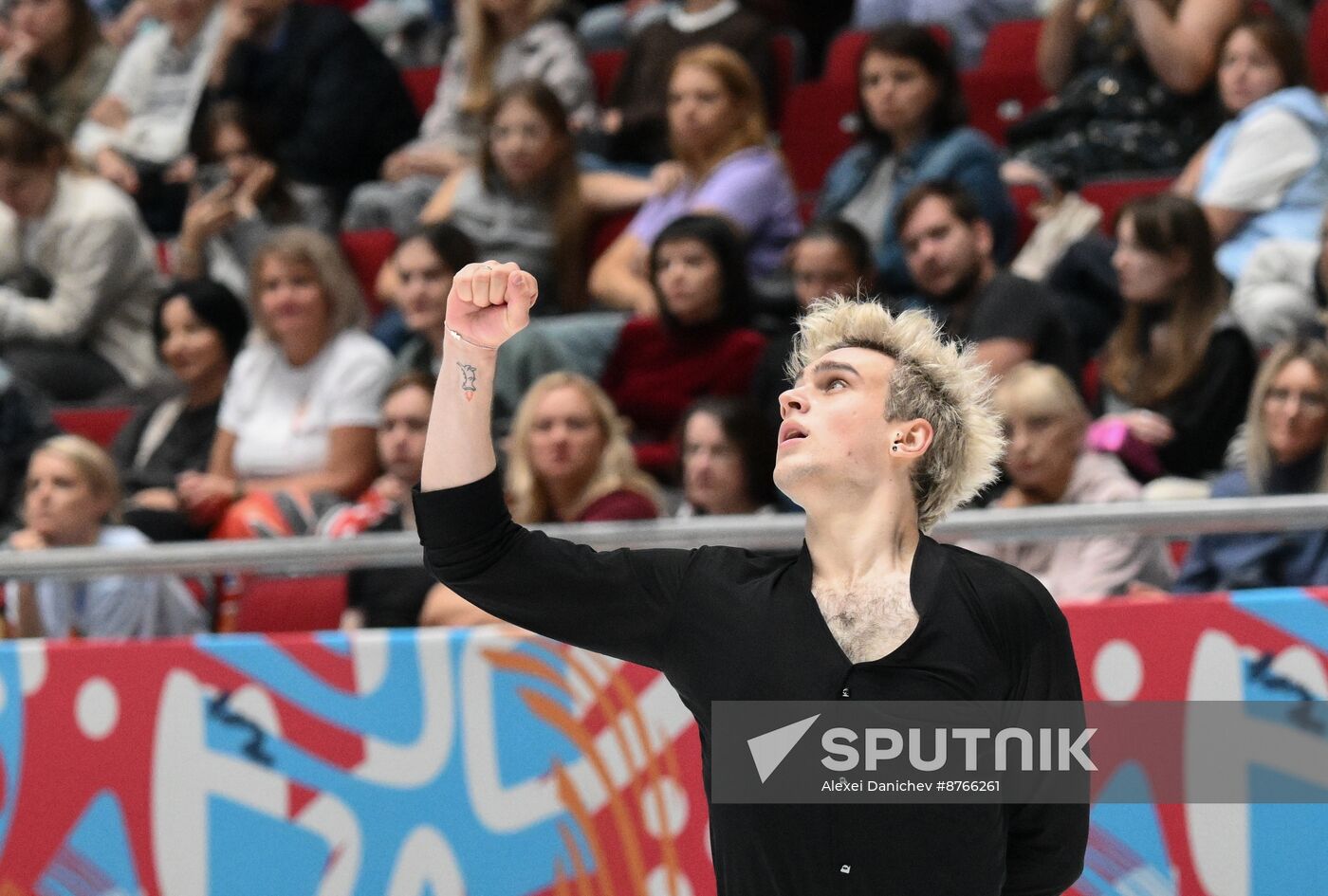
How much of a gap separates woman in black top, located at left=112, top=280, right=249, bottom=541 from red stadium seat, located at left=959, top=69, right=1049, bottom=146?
2332 millimetres

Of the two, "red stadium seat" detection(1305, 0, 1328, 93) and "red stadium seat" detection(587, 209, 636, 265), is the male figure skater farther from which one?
"red stadium seat" detection(1305, 0, 1328, 93)

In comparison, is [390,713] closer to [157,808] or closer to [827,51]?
[157,808]

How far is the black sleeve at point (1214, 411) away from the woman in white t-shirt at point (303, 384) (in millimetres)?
2003

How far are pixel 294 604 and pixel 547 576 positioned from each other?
1590 mm

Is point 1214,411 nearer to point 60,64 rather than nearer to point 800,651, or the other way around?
point 800,651

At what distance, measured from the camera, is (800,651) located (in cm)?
206

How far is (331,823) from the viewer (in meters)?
3.19

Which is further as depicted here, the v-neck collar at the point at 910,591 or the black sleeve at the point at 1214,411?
the black sleeve at the point at 1214,411

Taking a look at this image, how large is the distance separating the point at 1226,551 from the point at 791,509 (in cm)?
108

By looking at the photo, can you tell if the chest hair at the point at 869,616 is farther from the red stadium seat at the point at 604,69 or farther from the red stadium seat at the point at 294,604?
the red stadium seat at the point at 604,69

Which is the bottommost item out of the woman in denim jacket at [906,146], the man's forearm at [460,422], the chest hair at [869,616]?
the chest hair at [869,616]

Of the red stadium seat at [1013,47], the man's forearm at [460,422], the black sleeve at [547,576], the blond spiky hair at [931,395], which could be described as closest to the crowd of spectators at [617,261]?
the red stadium seat at [1013,47]

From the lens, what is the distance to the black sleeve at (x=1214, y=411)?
4.07m

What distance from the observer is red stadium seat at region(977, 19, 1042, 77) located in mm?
5820
